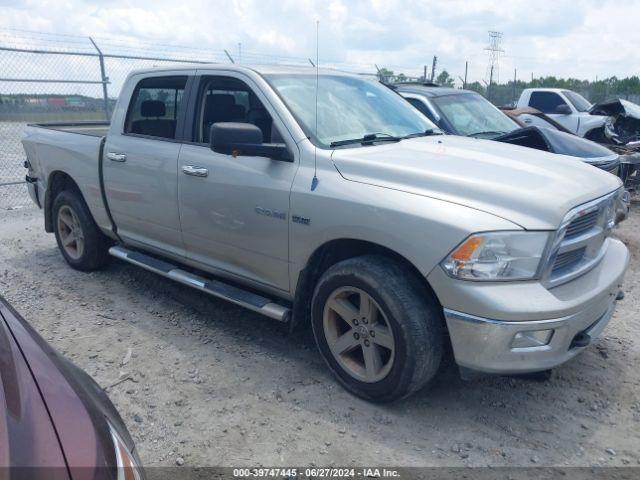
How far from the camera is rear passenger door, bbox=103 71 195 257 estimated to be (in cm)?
429

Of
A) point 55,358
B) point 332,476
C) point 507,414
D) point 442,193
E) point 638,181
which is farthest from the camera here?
point 638,181

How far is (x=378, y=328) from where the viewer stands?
3182mm

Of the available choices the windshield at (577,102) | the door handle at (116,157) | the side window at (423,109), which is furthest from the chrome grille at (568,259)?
the windshield at (577,102)

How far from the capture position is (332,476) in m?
2.75

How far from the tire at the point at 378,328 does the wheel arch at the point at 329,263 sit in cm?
4

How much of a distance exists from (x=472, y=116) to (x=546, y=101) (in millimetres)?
7753

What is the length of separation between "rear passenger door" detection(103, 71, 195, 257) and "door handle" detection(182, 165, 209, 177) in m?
0.13

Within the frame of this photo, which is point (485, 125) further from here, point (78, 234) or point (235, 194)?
point (78, 234)

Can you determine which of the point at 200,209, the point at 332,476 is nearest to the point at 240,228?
the point at 200,209

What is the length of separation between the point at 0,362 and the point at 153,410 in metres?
1.75

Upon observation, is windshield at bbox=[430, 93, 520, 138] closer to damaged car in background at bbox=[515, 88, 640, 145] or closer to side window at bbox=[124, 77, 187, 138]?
damaged car in background at bbox=[515, 88, 640, 145]

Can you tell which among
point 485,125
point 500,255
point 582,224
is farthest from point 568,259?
point 485,125

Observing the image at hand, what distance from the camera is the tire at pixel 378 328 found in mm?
2979

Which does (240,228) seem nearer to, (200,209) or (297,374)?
(200,209)
